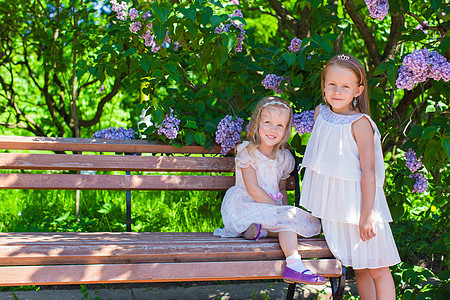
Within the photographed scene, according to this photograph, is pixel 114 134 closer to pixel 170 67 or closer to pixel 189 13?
pixel 170 67

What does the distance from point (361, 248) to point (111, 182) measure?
1.47 metres

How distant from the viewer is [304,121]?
2.91m

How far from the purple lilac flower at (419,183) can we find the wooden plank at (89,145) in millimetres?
1176

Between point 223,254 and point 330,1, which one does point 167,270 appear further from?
point 330,1

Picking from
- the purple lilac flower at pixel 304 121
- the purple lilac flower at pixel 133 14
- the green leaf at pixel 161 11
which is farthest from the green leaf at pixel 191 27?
the purple lilac flower at pixel 304 121

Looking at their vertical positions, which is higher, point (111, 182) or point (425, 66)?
point (425, 66)

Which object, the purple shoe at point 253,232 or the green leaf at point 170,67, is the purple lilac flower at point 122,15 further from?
the purple shoe at point 253,232

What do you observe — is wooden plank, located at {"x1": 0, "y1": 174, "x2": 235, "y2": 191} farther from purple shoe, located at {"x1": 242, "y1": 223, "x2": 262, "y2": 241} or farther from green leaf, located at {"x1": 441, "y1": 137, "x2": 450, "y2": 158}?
green leaf, located at {"x1": 441, "y1": 137, "x2": 450, "y2": 158}

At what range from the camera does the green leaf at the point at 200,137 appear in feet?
9.96


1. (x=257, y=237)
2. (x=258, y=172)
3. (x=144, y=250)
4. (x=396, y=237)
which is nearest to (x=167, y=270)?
(x=144, y=250)

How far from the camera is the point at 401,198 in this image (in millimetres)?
2844

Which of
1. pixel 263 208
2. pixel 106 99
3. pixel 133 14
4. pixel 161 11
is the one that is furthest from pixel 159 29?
pixel 106 99

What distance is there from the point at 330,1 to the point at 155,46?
165 cm

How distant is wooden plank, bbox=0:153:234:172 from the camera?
296 centimetres
